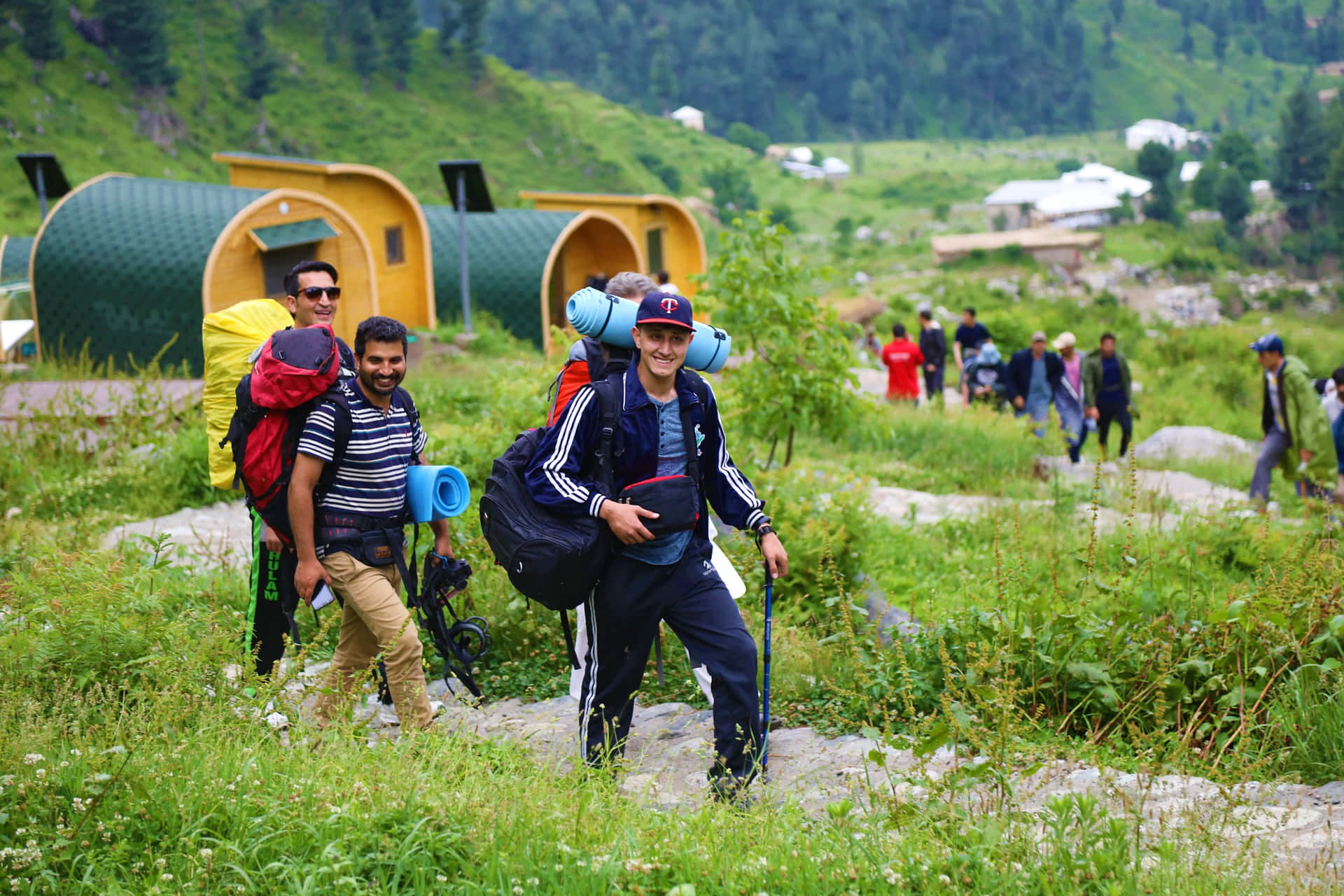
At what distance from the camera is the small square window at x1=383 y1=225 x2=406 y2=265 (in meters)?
18.6

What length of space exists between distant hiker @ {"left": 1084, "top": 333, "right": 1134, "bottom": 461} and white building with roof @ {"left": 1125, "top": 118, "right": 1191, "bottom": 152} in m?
79.0

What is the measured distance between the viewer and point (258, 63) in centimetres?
5012

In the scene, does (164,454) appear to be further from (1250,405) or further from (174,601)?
(1250,405)

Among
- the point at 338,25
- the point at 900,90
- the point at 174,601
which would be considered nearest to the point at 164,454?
the point at 174,601

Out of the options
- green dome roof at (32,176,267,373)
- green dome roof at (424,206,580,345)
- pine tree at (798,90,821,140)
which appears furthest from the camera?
pine tree at (798,90,821,140)

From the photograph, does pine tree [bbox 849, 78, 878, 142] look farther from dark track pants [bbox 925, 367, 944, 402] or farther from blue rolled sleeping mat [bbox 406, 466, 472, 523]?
blue rolled sleeping mat [bbox 406, 466, 472, 523]

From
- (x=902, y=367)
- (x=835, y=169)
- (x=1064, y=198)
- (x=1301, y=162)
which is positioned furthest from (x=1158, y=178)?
(x=902, y=367)

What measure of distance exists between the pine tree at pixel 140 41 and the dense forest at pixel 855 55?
53348 millimetres

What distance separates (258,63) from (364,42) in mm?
7757

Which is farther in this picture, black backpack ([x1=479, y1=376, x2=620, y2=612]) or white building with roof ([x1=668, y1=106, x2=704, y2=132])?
white building with roof ([x1=668, y1=106, x2=704, y2=132])

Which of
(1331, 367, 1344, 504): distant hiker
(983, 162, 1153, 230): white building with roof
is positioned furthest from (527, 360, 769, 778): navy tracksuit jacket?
(983, 162, 1153, 230): white building with roof

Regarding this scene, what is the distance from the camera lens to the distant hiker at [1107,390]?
12.0m

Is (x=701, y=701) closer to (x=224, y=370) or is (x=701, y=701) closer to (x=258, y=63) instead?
(x=224, y=370)

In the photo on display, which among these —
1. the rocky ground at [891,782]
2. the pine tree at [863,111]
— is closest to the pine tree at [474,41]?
the pine tree at [863,111]
